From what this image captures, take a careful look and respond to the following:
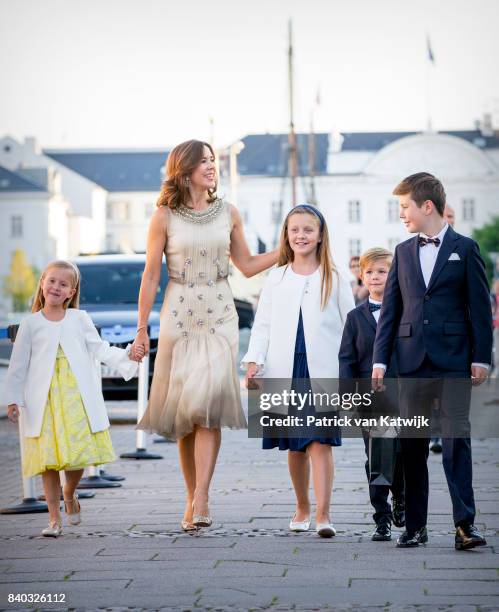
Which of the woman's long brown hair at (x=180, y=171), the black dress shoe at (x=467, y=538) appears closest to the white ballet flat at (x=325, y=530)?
the black dress shoe at (x=467, y=538)

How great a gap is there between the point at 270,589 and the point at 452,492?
1214mm

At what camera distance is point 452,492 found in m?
6.19

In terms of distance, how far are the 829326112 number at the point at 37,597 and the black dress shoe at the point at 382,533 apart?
1.88 metres

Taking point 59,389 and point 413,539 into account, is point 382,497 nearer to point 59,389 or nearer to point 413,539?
point 413,539

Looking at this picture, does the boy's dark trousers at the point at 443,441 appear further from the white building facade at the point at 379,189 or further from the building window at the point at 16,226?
the building window at the point at 16,226

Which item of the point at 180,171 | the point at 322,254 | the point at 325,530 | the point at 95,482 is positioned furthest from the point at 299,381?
the point at 95,482

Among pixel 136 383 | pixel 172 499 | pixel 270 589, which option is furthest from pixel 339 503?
pixel 136 383

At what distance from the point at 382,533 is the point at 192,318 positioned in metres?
1.55

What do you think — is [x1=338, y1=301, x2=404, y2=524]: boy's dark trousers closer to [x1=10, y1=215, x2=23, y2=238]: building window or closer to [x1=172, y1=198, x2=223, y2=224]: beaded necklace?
[x1=172, y1=198, x2=223, y2=224]: beaded necklace

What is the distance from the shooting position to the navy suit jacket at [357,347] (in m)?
6.93

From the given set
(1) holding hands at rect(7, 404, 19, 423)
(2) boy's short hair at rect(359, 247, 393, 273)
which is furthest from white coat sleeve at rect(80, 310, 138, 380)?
(2) boy's short hair at rect(359, 247, 393, 273)

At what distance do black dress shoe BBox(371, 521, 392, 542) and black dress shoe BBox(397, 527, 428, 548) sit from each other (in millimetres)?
232

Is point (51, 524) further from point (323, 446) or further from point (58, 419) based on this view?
point (323, 446)

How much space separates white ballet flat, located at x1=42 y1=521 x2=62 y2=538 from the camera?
→ 706 centimetres
